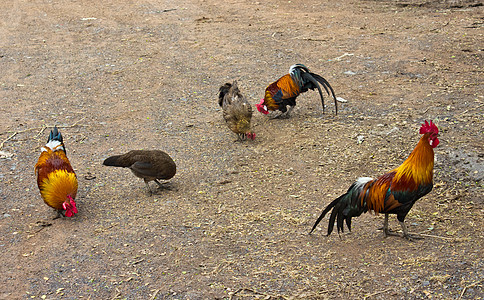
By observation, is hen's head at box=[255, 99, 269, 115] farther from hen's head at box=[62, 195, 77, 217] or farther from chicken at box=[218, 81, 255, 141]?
hen's head at box=[62, 195, 77, 217]

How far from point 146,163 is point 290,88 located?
324 centimetres

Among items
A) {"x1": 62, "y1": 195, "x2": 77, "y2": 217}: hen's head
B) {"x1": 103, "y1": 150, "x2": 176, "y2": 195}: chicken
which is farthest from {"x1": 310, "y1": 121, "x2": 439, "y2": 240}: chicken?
{"x1": 62, "y1": 195, "x2": 77, "y2": 217}: hen's head

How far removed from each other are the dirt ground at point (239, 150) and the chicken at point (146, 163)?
1.13 feet

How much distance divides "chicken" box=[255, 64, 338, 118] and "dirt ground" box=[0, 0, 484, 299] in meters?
0.39

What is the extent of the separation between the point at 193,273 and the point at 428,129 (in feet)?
9.06

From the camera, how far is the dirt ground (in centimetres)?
473

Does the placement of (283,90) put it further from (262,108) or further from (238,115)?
(238,115)

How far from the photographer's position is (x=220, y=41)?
12547mm

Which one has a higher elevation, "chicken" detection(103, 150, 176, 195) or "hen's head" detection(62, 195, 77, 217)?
"chicken" detection(103, 150, 176, 195)

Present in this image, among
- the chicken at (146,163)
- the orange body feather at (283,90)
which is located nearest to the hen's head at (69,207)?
the chicken at (146,163)

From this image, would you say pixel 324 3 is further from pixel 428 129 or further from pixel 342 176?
pixel 428 129

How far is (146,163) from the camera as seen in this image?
629cm

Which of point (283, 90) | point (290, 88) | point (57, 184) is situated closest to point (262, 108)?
point (283, 90)

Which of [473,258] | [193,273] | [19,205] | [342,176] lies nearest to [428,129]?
[473,258]
